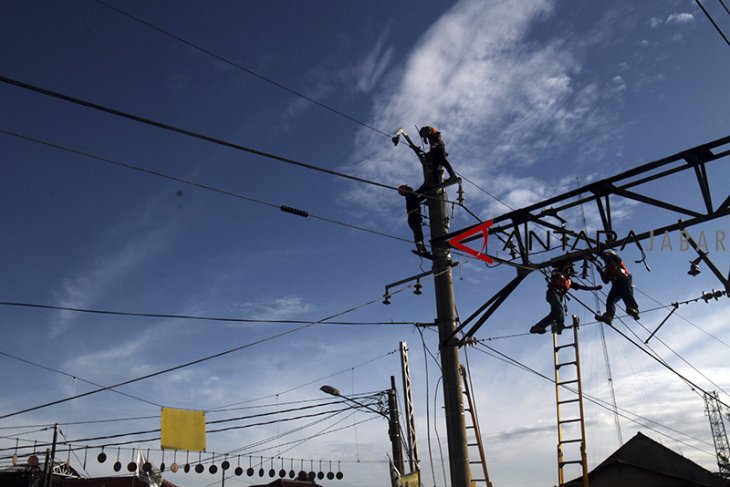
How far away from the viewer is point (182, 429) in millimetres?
16469

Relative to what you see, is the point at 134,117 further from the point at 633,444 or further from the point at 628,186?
the point at 633,444

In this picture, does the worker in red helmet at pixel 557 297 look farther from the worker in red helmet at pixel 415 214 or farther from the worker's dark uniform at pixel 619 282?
the worker in red helmet at pixel 415 214

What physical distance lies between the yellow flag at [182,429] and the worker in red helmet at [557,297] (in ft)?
34.4

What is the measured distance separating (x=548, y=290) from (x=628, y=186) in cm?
261

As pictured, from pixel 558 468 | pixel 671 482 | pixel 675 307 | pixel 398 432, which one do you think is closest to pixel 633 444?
pixel 671 482

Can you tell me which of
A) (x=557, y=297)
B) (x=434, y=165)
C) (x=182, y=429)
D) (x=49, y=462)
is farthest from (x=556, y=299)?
(x=49, y=462)

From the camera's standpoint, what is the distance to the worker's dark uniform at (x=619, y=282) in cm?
1083

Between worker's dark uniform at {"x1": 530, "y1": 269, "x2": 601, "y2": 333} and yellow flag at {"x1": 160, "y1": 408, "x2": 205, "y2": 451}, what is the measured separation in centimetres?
1049

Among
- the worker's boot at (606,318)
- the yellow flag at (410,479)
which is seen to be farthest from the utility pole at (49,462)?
the worker's boot at (606,318)

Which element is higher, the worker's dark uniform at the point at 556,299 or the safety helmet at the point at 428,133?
the safety helmet at the point at 428,133

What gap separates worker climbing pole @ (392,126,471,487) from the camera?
32.1ft

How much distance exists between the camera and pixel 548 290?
11.2m

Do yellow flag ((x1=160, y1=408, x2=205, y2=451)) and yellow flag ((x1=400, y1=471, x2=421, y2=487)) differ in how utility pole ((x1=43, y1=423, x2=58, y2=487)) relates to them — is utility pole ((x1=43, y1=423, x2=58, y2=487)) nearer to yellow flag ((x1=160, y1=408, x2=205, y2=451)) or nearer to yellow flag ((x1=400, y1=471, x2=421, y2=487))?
yellow flag ((x1=160, y1=408, x2=205, y2=451))

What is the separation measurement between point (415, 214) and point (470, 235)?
152 cm
